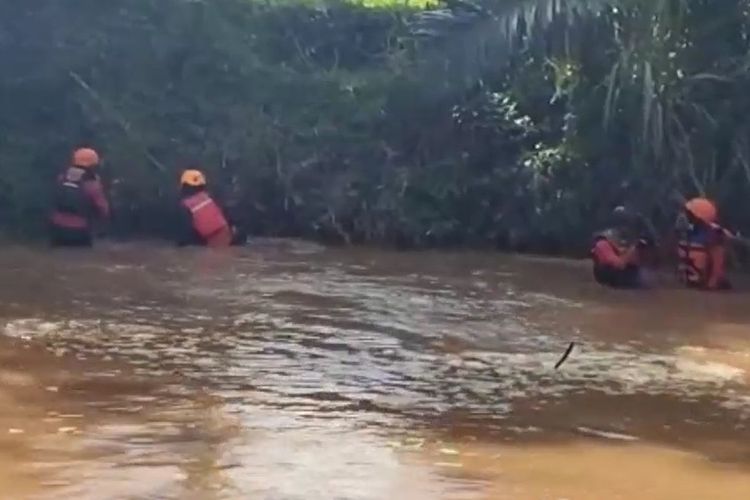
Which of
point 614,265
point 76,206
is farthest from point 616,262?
point 76,206

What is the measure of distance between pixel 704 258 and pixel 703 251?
0.19 feet

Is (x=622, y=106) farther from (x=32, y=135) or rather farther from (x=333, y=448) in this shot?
(x=333, y=448)

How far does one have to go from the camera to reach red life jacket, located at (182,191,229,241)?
1378 centimetres

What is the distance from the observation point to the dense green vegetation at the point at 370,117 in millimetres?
13391

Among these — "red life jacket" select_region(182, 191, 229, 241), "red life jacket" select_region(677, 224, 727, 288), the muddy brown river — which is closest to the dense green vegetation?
"red life jacket" select_region(182, 191, 229, 241)

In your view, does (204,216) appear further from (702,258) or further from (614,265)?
(702,258)

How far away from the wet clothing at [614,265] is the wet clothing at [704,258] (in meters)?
0.42

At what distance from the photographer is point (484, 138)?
14.8 metres

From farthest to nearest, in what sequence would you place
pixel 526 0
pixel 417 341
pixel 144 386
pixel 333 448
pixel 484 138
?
pixel 484 138
pixel 526 0
pixel 417 341
pixel 144 386
pixel 333 448

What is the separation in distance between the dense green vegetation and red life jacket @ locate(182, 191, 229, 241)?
1334mm

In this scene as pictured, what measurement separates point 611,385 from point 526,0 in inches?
241

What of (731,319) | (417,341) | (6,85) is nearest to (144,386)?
(417,341)

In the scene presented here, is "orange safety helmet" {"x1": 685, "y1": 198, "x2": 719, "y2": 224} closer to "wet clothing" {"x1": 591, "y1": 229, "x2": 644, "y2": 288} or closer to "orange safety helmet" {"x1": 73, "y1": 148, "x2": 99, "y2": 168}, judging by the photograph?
"wet clothing" {"x1": 591, "y1": 229, "x2": 644, "y2": 288}

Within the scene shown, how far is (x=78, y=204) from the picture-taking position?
13.8 metres
